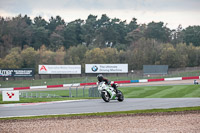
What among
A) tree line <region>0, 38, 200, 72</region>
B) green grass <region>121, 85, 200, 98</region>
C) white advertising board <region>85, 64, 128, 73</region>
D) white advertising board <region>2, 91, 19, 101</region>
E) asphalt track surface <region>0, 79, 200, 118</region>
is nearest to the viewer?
asphalt track surface <region>0, 79, 200, 118</region>

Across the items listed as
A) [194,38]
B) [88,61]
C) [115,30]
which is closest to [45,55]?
[88,61]

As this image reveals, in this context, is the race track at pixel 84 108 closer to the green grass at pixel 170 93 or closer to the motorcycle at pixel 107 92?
the motorcycle at pixel 107 92

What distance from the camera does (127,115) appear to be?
1452cm

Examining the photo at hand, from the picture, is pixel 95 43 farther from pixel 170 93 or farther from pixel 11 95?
pixel 11 95

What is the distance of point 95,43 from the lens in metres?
130

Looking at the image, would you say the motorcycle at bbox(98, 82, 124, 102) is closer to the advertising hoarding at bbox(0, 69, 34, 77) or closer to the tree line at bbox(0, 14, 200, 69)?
the advertising hoarding at bbox(0, 69, 34, 77)

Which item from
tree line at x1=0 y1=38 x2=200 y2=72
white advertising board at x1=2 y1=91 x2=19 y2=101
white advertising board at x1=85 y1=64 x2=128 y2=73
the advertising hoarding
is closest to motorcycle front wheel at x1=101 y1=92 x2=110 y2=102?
white advertising board at x1=2 y1=91 x2=19 y2=101

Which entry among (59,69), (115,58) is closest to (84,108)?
(59,69)

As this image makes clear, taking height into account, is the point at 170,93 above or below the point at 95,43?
below

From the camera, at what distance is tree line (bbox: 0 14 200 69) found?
300ft

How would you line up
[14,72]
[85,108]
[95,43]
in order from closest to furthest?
1. [85,108]
2. [14,72]
3. [95,43]

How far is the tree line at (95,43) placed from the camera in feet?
300

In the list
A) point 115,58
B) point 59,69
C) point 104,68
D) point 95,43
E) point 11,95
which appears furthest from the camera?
point 95,43

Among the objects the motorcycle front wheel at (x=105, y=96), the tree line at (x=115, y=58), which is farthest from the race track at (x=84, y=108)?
the tree line at (x=115, y=58)
